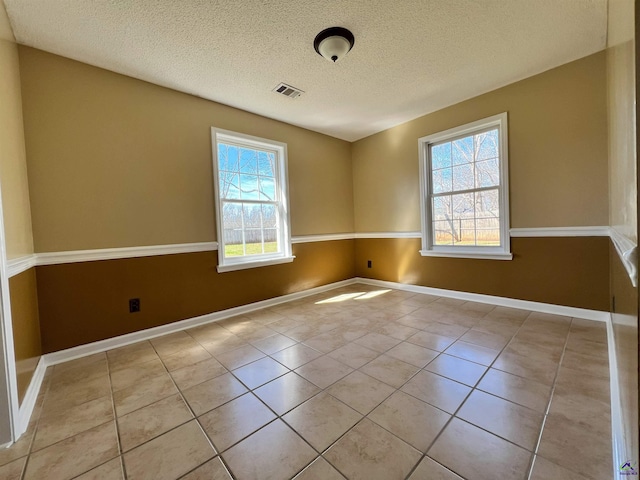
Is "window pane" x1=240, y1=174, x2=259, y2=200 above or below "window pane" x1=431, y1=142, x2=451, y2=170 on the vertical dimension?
below

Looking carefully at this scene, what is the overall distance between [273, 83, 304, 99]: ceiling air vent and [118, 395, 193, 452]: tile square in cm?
286

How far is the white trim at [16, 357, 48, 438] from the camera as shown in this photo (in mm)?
1335

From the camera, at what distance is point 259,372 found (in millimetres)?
1820

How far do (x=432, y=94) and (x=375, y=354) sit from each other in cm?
291

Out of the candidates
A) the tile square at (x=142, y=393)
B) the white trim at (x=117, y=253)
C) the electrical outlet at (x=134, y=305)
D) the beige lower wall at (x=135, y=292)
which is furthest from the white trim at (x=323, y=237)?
the tile square at (x=142, y=393)

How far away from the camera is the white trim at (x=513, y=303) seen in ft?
8.07

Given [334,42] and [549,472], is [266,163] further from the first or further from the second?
[549,472]

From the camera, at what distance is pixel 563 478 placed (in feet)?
3.25

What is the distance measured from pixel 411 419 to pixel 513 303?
2.36 m

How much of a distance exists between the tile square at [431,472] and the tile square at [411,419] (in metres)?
0.07

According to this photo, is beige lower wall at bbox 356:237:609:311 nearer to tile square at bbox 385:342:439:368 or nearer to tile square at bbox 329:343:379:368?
tile square at bbox 385:342:439:368

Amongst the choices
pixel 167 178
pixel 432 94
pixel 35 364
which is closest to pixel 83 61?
pixel 167 178

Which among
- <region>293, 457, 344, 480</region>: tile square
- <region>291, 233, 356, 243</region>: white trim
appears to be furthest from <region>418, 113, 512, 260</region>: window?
<region>293, 457, 344, 480</region>: tile square

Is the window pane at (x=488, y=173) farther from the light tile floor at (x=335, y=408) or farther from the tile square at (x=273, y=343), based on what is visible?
the tile square at (x=273, y=343)
